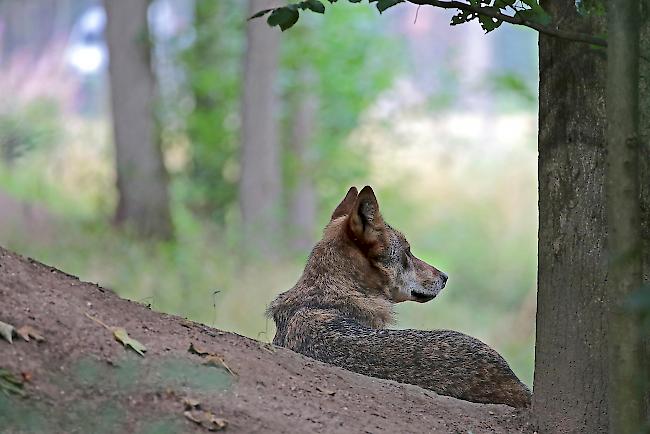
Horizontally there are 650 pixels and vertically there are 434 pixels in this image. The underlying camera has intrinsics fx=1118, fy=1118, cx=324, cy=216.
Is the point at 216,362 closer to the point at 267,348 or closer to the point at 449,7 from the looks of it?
the point at 267,348

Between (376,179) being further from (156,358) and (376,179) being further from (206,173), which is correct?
(156,358)

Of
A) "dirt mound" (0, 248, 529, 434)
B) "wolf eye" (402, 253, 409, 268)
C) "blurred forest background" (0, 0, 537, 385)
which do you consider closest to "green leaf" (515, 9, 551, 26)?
"dirt mound" (0, 248, 529, 434)

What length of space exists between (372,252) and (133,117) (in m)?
10.1

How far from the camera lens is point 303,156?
18828 millimetres

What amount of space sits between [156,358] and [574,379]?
58.5 inches

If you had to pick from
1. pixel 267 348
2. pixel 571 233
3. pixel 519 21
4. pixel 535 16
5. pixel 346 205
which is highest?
pixel 346 205

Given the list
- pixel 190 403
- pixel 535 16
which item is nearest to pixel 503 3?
pixel 535 16

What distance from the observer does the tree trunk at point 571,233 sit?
390cm

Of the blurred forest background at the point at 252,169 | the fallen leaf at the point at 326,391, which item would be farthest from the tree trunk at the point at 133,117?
the fallen leaf at the point at 326,391

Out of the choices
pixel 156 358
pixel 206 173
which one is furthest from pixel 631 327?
pixel 206 173

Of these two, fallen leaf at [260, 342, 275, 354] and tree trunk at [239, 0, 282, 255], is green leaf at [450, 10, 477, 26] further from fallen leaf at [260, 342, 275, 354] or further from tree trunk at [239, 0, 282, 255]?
tree trunk at [239, 0, 282, 255]

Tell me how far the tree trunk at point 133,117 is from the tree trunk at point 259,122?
1209 mm

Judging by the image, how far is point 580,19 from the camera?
396 centimetres

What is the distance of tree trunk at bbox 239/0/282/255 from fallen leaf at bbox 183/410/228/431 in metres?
12.5
